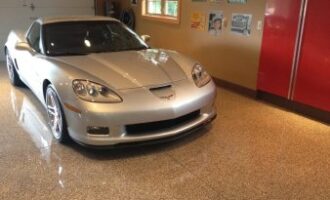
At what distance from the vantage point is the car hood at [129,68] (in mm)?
2693

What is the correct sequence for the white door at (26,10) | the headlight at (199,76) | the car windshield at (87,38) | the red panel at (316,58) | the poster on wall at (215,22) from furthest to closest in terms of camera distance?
the white door at (26,10)
the poster on wall at (215,22)
the red panel at (316,58)
the car windshield at (87,38)
the headlight at (199,76)

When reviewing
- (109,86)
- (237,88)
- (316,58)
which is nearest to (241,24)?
(237,88)

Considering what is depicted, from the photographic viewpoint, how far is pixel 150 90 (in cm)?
267

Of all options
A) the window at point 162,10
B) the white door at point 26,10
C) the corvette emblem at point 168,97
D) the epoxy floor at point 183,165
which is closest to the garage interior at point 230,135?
the epoxy floor at point 183,165

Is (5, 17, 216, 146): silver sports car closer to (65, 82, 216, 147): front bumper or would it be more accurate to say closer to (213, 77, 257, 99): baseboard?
(65, 82, 216, 147): front bumper

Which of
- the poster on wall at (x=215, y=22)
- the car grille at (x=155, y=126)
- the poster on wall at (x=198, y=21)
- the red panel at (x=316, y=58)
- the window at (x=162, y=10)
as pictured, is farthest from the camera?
the window at (x=162, y=10)

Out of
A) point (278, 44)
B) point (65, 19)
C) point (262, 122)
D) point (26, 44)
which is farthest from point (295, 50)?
point (26, 44)

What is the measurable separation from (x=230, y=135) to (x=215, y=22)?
2240 millimetres

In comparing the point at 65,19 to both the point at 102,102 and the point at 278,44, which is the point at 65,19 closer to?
the point at 102,102

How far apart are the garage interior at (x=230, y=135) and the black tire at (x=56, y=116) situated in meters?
0.10

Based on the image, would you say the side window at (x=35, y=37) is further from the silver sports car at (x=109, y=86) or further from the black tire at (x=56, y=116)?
the black tire at (x=56, y=116)

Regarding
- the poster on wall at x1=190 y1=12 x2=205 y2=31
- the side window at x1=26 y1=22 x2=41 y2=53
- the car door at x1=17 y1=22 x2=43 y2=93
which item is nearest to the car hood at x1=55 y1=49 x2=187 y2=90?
the car door at x1=17 y1=22 x2=43 y2=93

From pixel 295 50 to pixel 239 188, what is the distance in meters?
2.08

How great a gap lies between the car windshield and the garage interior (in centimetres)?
81
